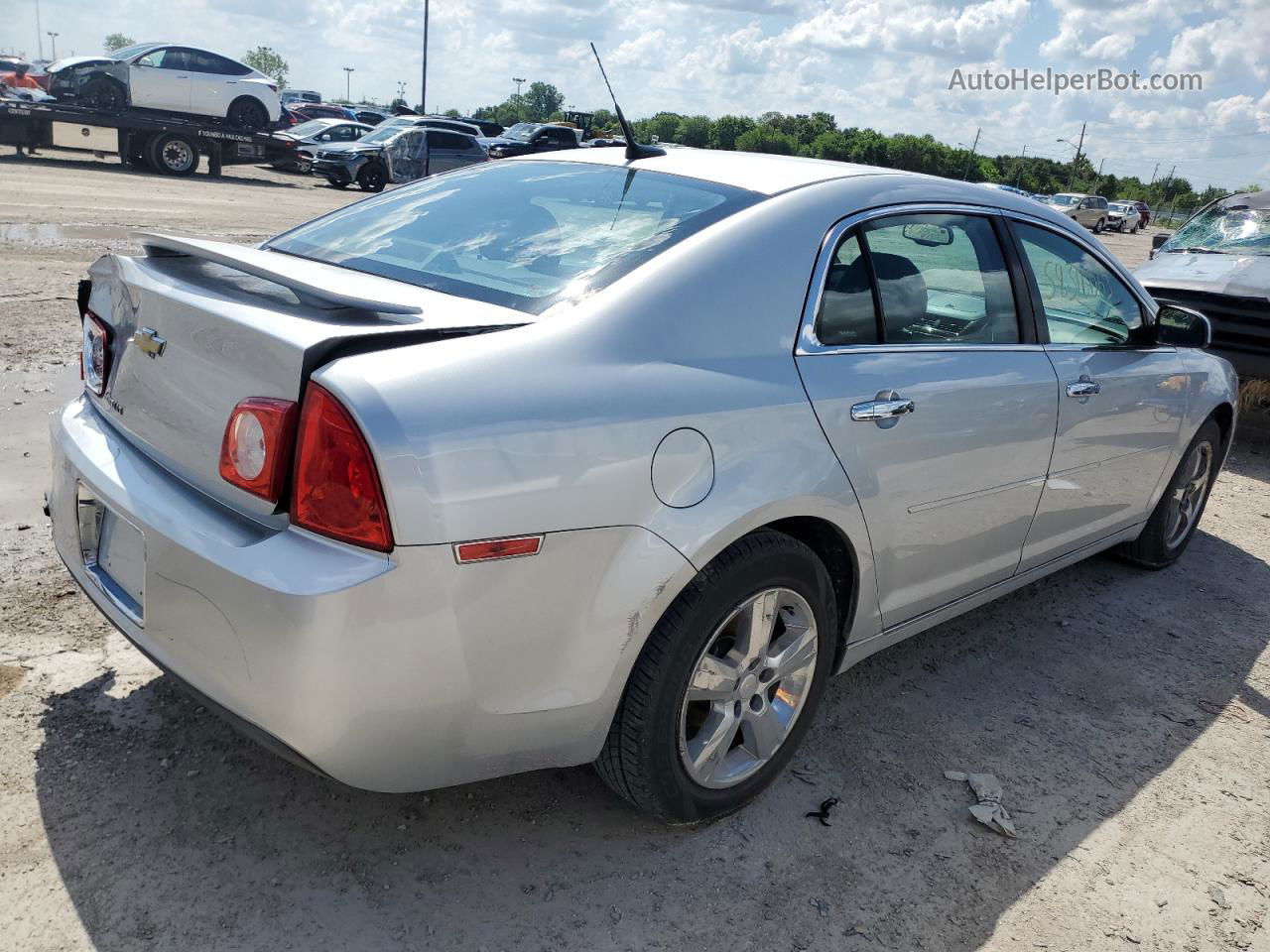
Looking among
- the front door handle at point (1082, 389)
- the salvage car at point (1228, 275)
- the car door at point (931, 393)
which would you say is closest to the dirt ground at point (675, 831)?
the car door at point (931, 393)

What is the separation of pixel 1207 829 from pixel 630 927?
5.82ft

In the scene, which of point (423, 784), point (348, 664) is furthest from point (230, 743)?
point (348, 664)

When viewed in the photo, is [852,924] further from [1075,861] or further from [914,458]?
[914,458]

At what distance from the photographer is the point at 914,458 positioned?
294cm

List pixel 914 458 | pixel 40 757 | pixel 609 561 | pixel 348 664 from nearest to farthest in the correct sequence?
pixel 348 664 → pixel 609 561 → pixel 40 757 → pixel 914 458

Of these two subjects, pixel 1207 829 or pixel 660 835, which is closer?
pixel 660 835

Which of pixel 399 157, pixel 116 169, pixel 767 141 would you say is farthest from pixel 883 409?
pixel 767 141

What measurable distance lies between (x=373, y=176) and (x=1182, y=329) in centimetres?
2246

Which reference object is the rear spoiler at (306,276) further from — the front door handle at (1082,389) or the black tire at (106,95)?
the black tire at (106,95)

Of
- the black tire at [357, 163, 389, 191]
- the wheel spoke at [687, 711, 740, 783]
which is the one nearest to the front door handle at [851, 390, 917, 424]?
the wheel spoke at [687, 711, 740, 783]

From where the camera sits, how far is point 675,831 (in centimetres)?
274

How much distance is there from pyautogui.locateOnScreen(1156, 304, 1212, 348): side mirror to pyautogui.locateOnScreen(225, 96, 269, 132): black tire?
2090 cm

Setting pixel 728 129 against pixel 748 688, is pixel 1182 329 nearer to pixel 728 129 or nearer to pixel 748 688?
pixel 748 688

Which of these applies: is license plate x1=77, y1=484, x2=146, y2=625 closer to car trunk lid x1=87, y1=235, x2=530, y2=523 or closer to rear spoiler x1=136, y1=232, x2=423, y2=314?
car trunk lid x1=87, y1=235, x2=530, y2=523
